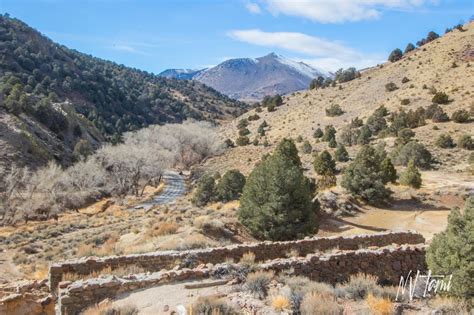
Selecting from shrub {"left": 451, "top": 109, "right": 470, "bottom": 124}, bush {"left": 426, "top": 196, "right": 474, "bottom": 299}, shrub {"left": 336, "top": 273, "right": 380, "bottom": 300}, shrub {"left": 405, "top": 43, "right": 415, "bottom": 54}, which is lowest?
shrub {"left": 336, "top": 273, "right": 380, "bottom": 300}

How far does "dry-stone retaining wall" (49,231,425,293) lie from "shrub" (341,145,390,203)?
33.2 ft

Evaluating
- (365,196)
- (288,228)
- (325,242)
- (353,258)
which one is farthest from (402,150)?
(353,258)

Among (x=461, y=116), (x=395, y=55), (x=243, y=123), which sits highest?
(x=395, y=55)

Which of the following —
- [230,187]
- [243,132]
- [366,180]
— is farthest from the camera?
[243,132]

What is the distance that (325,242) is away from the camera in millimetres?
13070

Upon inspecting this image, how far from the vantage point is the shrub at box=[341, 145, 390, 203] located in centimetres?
2377

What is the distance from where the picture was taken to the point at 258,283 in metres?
7.91

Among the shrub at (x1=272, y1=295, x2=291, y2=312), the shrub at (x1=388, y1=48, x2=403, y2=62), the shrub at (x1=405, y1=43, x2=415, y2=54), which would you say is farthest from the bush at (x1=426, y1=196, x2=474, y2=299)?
the shrub at (x1=405, y1=43, x2=415, y2=54)

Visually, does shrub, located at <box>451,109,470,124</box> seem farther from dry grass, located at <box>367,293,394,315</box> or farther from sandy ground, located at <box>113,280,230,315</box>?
sandy ground, located at <box>113,280,230,315</box>

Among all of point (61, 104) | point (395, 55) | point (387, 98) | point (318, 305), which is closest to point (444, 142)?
point (387, 98)

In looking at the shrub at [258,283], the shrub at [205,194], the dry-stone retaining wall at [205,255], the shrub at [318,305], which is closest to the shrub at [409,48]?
the shrub at [205,194]

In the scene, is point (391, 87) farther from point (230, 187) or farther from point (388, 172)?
point (230, 187)

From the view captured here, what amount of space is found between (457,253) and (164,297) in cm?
571

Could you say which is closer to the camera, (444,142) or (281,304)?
(281,304)
